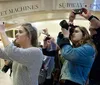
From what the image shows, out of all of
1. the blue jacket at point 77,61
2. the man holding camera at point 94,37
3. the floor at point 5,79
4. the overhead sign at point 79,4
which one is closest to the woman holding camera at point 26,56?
the blue jacket at point 77,61

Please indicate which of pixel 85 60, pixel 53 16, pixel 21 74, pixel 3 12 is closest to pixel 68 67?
pixel 85 60

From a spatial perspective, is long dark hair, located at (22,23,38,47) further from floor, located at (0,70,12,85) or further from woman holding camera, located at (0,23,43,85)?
floor, located at (0,70,12,85)

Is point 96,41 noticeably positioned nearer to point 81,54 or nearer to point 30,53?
point 81,54

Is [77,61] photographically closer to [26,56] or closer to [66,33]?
[66,33]

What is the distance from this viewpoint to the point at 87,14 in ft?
6.44

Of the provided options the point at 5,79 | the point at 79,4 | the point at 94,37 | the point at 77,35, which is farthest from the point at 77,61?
the point at 79,4

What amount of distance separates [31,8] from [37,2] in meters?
0.14

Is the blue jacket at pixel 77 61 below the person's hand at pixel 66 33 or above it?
below

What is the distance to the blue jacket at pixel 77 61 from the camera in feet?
5.49

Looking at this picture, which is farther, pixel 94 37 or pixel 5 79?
pixel 5 79

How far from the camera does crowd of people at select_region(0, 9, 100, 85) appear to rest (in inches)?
56.6

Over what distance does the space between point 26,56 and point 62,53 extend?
357 mm

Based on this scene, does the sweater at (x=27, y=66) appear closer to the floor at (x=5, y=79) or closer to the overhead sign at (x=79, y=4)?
the floor at (x=5, y=79)

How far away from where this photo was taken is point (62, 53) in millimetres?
1695
